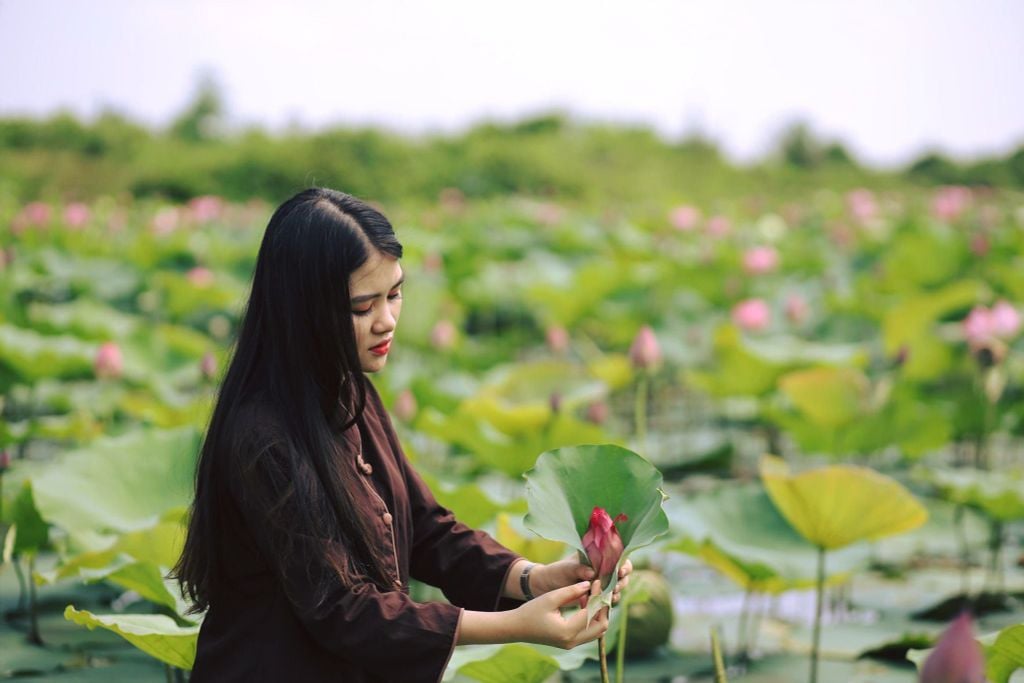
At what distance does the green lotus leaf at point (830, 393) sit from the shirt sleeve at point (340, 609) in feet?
5.92

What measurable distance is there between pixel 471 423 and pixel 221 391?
1233mm

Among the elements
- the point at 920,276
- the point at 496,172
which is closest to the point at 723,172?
the point at 496,172

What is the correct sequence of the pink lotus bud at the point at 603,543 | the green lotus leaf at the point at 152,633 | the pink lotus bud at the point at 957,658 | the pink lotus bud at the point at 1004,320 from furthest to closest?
the pink lotus bud at the point at 1004,320 < the green lotus leaf at the point at 152,633 < the pink lotus bud at the point at 603,543 < the pink lotus bud at the point at 957,658

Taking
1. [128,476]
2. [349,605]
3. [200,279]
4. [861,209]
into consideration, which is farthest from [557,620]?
[861,209]

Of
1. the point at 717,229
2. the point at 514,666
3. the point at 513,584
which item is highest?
the point at 717,229

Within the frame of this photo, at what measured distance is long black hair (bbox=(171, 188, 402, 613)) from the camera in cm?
133

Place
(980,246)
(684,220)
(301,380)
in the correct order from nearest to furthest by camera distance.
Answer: (301,380) → (980,246) → (684,220)

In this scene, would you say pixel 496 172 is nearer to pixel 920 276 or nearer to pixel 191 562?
pixel 920 276

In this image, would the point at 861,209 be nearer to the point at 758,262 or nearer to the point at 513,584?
the point at 758,262

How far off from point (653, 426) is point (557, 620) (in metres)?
3.34

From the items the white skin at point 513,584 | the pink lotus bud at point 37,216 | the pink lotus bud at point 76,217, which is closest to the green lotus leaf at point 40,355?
the white skin at point 513,584

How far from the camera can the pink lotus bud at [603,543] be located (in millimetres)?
1223

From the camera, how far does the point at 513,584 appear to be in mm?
1485

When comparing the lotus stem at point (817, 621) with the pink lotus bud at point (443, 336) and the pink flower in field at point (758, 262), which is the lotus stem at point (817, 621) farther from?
the pink flower in field at point (758, 262)
